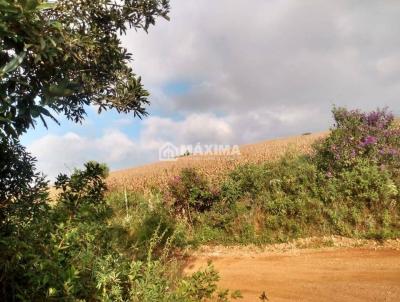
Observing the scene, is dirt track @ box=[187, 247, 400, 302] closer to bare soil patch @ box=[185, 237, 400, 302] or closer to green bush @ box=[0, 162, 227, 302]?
bare soil patch @ box=[185, 237, 400, 302]

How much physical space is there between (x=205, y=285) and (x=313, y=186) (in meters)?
6.34

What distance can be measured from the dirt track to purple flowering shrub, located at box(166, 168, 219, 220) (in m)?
2.76

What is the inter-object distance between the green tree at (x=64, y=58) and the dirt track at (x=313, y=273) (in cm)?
433

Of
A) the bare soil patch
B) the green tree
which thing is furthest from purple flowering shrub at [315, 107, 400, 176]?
the green tree

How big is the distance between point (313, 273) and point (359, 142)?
5453 mm

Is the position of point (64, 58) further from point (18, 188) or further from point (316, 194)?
point (316, 194)

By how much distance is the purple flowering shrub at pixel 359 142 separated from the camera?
12273mm

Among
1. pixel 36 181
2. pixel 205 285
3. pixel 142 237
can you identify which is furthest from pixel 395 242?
pixel 36 181

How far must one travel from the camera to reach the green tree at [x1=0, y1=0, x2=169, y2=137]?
11.1 ft

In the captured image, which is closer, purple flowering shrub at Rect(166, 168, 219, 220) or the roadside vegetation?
the roadside vegetation

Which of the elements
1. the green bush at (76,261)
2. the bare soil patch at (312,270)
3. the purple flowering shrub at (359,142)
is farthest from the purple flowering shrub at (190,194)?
the green bush at (76,261)

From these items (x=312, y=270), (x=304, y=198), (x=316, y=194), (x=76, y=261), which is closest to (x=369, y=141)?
(x=316, y=194)

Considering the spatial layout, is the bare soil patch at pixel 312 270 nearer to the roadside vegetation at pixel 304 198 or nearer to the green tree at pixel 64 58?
the roadside vegetation at pixel 304 198

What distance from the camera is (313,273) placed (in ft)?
28.0
